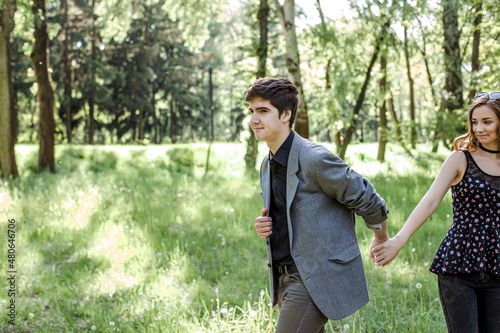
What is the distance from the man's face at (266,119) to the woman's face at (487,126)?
114cm

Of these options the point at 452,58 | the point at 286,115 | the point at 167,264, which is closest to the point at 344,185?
the point at 286,115

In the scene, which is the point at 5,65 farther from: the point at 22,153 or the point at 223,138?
the point at 223,138

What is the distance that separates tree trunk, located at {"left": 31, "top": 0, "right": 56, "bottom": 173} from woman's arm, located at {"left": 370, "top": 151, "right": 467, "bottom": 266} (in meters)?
14.0

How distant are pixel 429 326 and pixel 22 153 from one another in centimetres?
1585

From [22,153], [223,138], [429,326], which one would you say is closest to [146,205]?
[429,326]

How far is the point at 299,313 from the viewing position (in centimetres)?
257

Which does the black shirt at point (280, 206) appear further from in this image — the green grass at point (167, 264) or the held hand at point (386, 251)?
the green grass at point (167, 264)

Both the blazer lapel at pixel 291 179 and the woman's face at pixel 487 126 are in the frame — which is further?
the woman's face at pixel 487 126

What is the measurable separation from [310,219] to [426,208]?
2.48 ft

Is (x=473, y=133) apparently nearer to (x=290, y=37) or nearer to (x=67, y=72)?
(x=290, y=37)

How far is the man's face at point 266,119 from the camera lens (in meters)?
2.70

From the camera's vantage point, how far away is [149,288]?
5.55m

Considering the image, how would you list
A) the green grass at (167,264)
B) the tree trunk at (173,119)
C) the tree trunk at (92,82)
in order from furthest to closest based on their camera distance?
the tree trunk at (173,119), the tree trunk at (92,82), the green grass at (167,264)

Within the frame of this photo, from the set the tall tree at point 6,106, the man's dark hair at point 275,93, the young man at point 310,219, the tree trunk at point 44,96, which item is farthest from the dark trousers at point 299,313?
the tree trunk at point 44,96
